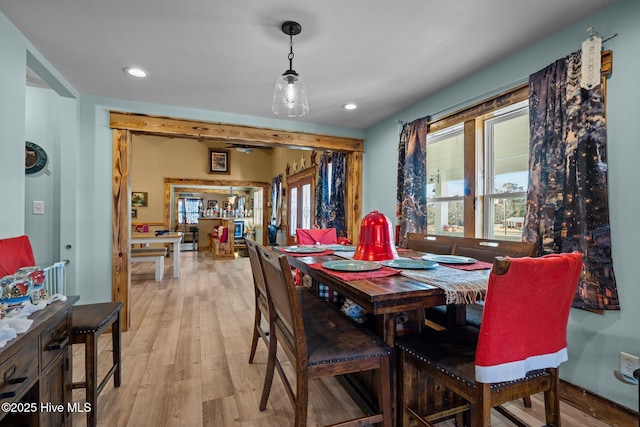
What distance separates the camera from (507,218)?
243 centimetres

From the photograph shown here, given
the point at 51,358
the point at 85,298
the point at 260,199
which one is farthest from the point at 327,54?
the point at 260,199

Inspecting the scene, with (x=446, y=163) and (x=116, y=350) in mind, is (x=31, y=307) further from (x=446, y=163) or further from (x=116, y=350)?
(x=446, y=163)

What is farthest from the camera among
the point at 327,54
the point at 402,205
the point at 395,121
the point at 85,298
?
the point at 395,121

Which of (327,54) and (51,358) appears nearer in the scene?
(51,358)

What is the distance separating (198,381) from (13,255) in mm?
1267

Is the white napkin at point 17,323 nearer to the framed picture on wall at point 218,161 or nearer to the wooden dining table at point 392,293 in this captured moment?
the wooden dining table at point 392,293

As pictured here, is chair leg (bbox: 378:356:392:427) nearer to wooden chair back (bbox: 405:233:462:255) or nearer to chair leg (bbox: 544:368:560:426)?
chair leg (bbox: 544:368:560:426)

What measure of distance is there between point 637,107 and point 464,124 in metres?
1.20

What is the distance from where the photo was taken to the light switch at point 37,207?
2721mm

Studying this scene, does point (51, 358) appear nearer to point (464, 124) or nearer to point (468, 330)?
point (468, 330)

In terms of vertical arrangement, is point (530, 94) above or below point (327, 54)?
below

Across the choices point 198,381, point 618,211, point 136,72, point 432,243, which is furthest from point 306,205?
point 618,211

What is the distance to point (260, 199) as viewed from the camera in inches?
390

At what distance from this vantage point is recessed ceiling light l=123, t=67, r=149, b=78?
95.3 inches
